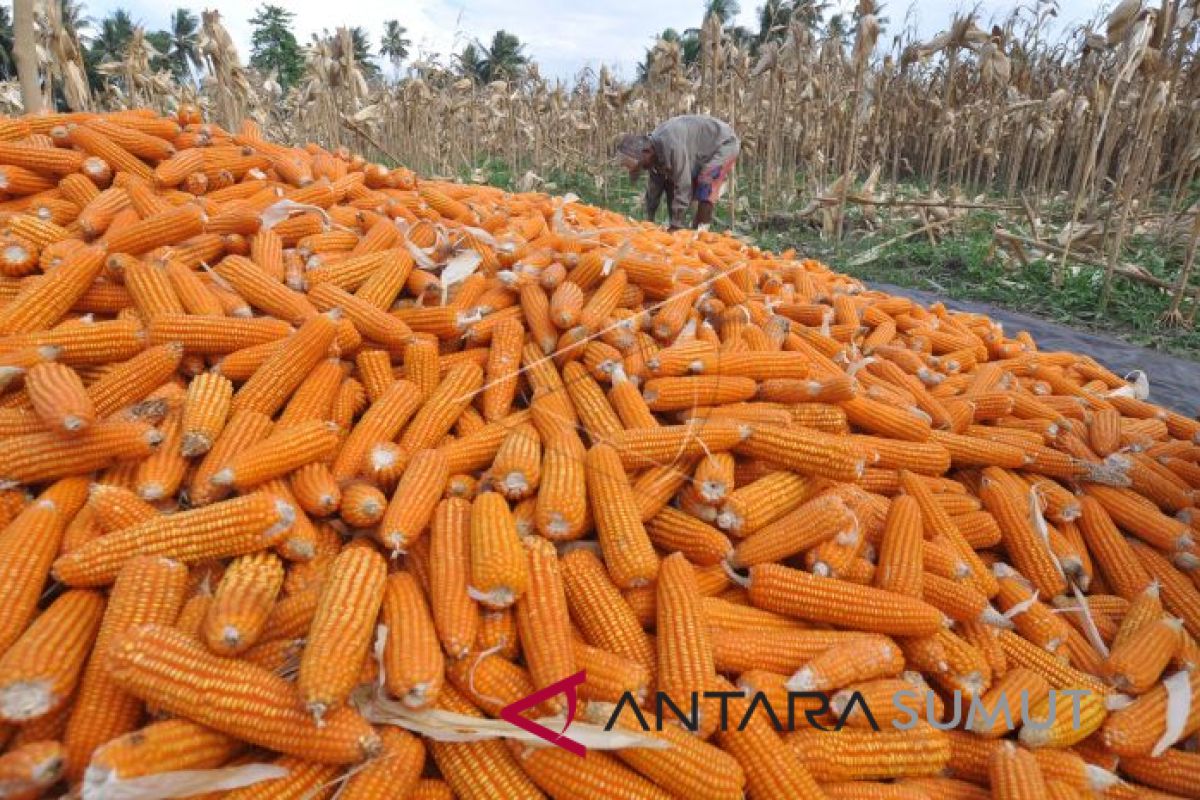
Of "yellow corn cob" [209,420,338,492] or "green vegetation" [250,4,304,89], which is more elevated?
"green vegetation" [250,4,304,89]

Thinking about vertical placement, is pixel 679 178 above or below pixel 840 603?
above

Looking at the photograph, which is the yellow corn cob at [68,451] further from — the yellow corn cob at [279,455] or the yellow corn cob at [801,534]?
the yellow corn cob at [801,534]

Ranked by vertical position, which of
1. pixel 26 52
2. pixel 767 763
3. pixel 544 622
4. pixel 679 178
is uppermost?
pixel 26 52

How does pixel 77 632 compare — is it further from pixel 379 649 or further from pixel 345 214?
pixel 345 214

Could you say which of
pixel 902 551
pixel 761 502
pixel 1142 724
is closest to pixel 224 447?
pixel 761 502

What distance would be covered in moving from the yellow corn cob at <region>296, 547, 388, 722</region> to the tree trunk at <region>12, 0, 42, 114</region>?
6525 millimetres

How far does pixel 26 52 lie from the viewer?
5.57 metres

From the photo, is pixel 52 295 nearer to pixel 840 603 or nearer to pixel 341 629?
pixel 341 629

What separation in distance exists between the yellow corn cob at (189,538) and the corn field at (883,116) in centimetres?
925

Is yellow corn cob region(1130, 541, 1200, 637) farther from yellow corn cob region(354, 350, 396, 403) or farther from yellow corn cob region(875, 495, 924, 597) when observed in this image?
yellow corn cob region(354, 350, 396, 403)

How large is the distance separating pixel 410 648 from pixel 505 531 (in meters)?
0.46

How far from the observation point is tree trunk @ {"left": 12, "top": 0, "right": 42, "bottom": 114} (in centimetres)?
540

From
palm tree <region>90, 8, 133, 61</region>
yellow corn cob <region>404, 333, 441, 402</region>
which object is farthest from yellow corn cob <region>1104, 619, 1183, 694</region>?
palm tree <region>90, 8, 133, 61</region>

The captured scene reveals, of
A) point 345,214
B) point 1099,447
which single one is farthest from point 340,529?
point 1099,447
